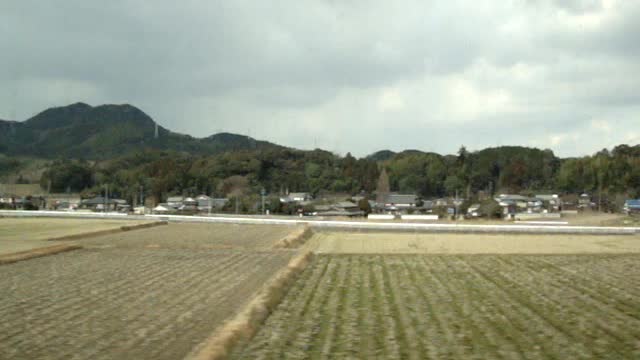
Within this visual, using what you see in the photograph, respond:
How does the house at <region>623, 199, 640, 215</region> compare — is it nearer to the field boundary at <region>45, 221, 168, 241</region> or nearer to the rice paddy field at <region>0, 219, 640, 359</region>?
the field boundary at <region>45, 221, 168, 241</region>

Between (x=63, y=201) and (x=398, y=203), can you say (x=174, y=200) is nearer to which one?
(x=63, y=201)

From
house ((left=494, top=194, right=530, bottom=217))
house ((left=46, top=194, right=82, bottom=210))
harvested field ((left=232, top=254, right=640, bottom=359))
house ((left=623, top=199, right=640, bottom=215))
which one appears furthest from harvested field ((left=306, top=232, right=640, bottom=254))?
house ((left=46, top=194, right=82, bottom=210))

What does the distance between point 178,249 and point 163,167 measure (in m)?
117

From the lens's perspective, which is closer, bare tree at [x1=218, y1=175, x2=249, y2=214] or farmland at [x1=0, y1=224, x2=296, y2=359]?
farmland at [x1=0, y1=224, x2=296, y2=359]

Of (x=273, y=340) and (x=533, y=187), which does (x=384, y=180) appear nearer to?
(x=533, y=187)

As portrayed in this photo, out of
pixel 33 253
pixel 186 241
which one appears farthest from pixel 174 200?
pixel 33 253

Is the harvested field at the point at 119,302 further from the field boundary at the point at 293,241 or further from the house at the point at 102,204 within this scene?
the house at the point at 102,204

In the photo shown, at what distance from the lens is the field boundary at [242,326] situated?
9719 mm

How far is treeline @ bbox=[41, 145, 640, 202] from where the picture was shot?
457ft

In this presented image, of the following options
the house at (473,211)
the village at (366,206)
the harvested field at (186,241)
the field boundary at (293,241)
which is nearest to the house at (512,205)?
the village at (366,206)

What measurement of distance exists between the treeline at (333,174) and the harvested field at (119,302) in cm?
10531

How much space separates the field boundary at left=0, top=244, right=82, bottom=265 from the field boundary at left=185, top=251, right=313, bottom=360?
528 inches

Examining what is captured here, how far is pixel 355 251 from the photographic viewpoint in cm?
3416

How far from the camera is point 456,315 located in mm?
13430
